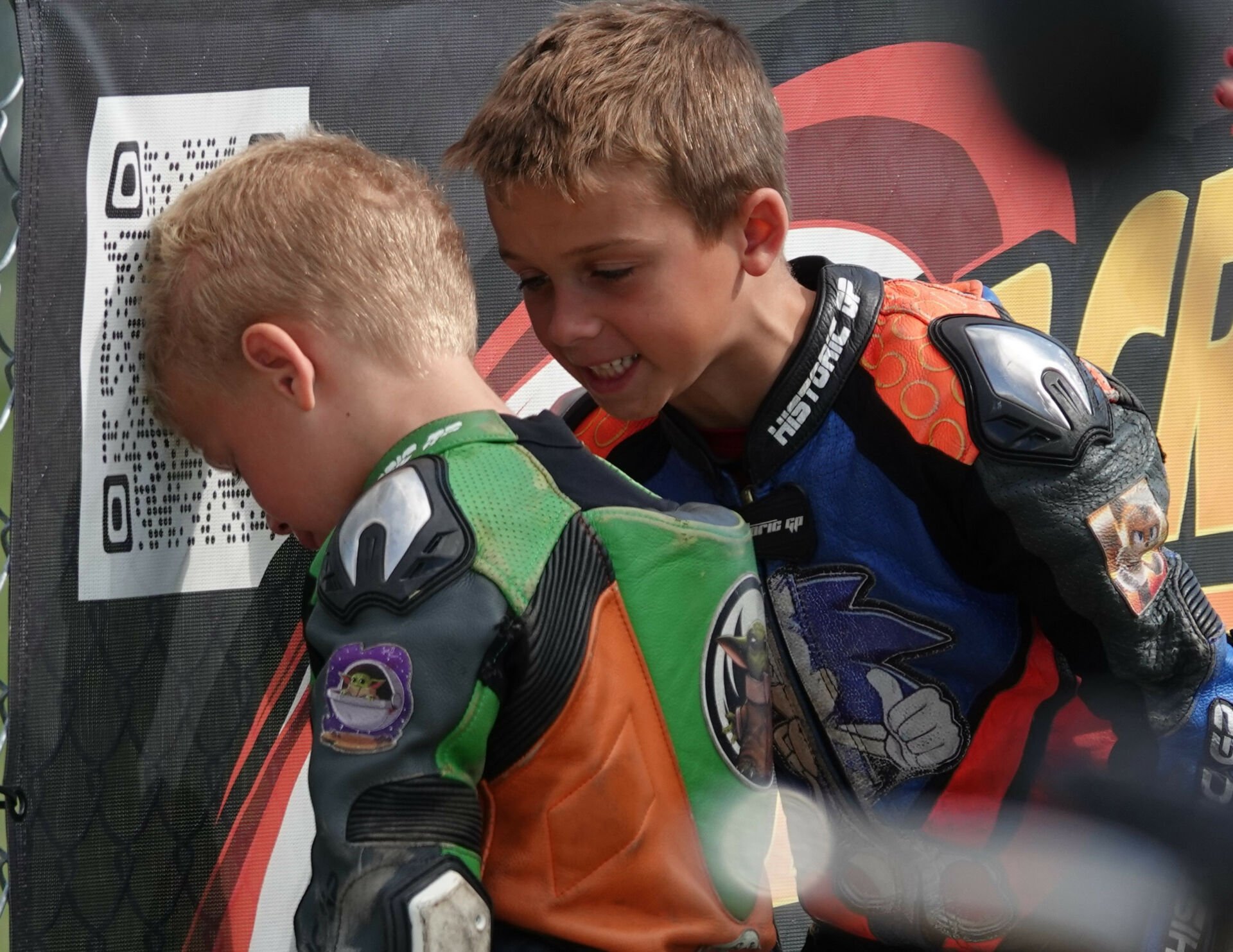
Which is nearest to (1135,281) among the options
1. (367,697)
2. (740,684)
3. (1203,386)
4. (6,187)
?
(1203,386)

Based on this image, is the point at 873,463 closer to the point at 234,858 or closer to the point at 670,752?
the point at 670,752

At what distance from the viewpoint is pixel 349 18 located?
79.6 inches

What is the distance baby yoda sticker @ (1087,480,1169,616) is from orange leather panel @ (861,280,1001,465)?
0.52 feet

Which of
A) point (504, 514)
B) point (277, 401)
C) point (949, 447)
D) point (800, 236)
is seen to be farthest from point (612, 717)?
point (800, 236)

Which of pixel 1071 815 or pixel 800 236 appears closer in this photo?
pixel 1071 815

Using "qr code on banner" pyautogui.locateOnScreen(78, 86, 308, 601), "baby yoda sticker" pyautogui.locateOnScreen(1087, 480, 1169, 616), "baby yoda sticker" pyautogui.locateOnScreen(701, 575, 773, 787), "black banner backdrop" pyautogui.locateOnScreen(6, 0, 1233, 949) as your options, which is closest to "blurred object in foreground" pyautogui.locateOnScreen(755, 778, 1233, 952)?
"baby yoda sticker" pyautogui.locateOnScreen(1087, 480, 1169, 616)

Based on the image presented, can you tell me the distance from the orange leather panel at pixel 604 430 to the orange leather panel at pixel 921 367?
0.36 metres

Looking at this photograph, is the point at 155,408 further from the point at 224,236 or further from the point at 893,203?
the point at 893,203

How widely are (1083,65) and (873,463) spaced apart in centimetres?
109

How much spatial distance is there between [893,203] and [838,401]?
80 centimetres

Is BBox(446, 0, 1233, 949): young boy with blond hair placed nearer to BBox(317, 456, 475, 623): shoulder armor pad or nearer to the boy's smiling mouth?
the boy's smiling mouth

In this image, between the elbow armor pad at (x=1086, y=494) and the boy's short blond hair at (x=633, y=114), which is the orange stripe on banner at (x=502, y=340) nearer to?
the boy's short blond hair at (x=633, y=114)

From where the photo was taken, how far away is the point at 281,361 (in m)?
1.15

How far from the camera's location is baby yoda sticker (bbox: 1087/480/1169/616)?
4.37 feet
